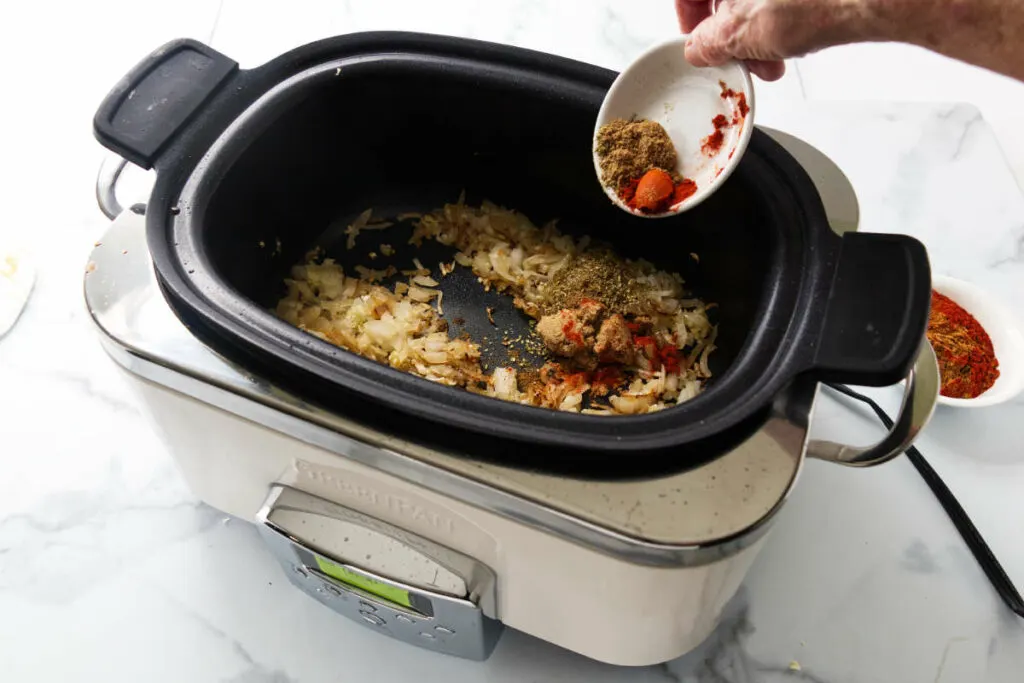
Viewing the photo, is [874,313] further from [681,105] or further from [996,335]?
[996,335]

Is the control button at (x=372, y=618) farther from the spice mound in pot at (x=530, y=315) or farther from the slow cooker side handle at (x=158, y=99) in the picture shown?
→ the slow cooker side handle at (x=158, y=99)

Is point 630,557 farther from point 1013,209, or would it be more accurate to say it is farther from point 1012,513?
point 1013,209

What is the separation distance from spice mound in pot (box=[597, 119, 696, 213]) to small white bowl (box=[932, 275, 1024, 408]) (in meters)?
0.40

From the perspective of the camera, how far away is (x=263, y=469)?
67 cm

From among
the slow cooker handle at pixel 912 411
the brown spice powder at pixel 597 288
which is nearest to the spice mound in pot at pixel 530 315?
the brown spice powder at pixel 597 288

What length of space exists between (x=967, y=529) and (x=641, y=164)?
1.75ft

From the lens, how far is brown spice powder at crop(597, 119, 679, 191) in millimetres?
749

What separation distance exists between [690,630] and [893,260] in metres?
0.34

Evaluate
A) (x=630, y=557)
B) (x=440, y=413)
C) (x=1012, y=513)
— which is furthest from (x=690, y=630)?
(x=1012, y=513)

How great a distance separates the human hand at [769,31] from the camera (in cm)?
59

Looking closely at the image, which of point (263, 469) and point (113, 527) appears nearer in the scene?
point (263, 469)

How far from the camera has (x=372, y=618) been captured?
29.6 inches

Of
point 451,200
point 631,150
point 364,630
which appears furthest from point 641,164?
point 364,630

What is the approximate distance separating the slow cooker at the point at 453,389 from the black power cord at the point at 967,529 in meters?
0.23
